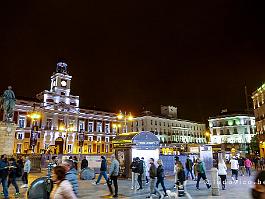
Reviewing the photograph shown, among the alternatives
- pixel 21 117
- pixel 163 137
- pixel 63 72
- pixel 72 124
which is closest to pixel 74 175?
pixel 21 117

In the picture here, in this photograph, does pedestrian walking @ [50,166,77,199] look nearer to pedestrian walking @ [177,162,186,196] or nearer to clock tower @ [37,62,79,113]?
pedestrian walking @ [177,162,186,196]

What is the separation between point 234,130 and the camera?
86812 mm

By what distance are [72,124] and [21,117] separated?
14.3 meters

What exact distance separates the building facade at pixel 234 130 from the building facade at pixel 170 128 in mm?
12775

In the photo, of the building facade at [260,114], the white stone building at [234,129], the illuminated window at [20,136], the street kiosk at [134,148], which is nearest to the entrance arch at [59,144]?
the illuminated window at [20,136]

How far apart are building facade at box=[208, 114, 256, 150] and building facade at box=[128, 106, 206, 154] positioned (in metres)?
12.8

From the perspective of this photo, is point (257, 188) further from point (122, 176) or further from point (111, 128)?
point (111, 128)

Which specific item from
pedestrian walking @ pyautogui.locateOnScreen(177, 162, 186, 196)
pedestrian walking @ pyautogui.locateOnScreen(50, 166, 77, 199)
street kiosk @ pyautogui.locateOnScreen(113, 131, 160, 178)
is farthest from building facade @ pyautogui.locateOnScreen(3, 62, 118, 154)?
pedestrian walking @ pyautogui.locateOnScreen(50, 166, 77, 199)

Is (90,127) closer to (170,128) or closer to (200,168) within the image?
(170,128)

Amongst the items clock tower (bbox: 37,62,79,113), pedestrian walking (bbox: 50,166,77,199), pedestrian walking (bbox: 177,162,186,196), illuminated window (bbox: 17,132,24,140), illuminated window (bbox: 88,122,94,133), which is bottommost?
pedestrian walking (bbox: 177,162,186,196)

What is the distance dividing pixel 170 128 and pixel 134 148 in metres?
77.2

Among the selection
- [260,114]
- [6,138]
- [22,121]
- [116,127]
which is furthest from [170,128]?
[6,138]

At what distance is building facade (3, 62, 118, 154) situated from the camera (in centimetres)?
6425

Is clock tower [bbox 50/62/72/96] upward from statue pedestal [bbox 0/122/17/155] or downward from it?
upward
